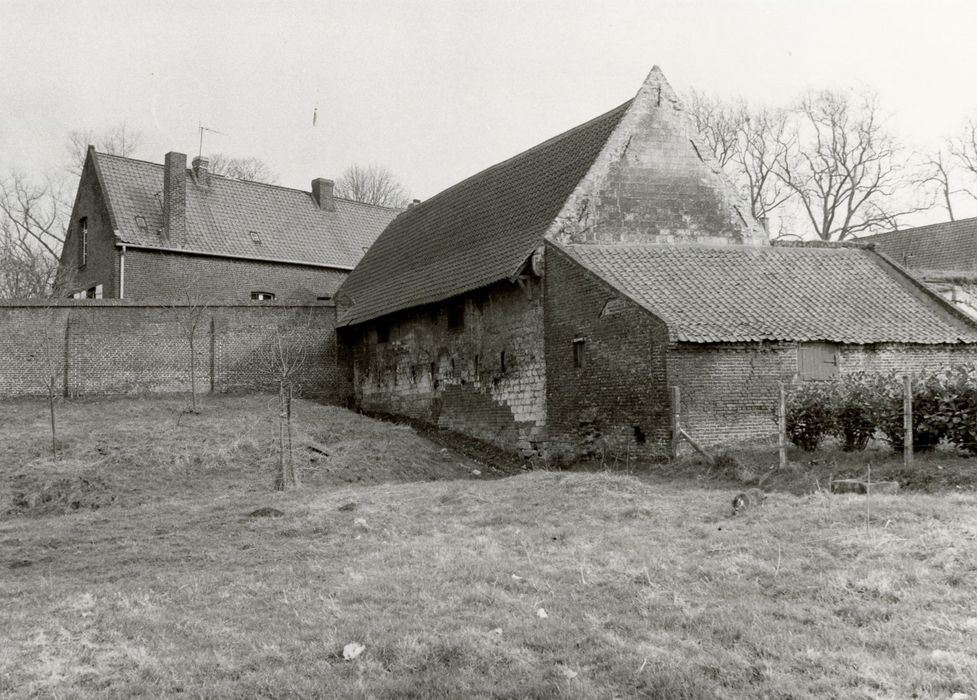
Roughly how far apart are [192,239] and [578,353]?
1813 centimetres

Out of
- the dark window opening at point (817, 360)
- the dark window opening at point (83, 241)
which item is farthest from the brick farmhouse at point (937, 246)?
the dark window opening at point (83, 241)

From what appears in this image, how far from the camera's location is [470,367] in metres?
21.6

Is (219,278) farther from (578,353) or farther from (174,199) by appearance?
(578,353)

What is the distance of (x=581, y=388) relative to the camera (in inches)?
703

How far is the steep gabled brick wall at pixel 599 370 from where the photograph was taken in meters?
16.2

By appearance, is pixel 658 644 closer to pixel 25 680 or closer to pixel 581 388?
pixel 25 680

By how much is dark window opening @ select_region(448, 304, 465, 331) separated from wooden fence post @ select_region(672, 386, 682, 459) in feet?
24.3

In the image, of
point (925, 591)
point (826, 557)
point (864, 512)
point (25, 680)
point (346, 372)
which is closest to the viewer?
point (25, 680)

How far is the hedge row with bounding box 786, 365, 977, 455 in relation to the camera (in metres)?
12.3

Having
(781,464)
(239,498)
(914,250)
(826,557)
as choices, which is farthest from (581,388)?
(914,250)

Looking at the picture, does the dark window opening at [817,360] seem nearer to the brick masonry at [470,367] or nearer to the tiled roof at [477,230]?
the brick masonry at [470,367]

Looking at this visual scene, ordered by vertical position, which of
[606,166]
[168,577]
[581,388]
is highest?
[606,166]

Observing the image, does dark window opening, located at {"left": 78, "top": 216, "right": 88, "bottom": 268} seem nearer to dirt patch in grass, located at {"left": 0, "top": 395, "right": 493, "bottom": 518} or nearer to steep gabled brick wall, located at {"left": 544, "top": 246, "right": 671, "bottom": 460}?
dirt patch in grass, located at {"left": 0, "top": 395, "right": 493, "bottom": 518}

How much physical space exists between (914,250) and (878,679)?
36431 mm
